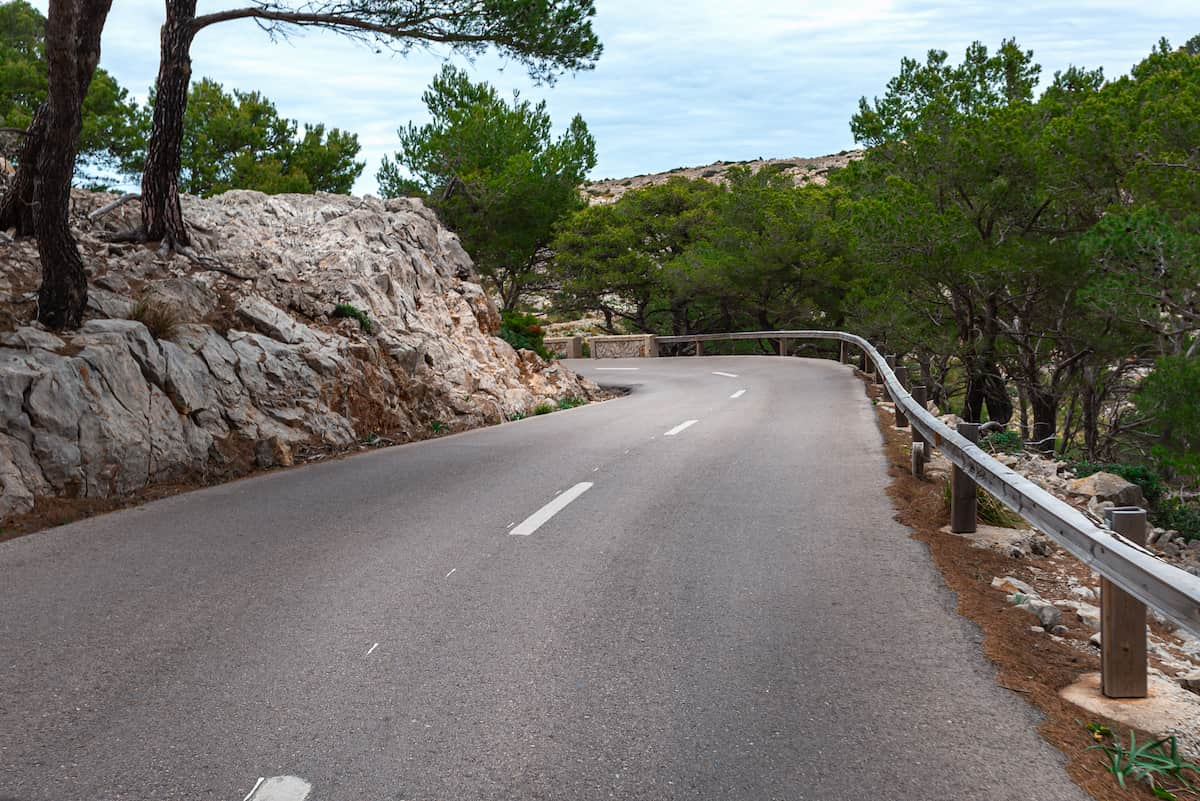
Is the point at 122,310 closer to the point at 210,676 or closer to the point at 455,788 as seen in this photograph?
the point at 210,676

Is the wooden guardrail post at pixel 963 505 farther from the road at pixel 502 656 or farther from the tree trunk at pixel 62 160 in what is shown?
the tree trunk at pixel 62 160

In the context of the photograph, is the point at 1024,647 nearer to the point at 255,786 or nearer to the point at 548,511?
the point at 255,786

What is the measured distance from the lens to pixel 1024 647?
14.9 feet

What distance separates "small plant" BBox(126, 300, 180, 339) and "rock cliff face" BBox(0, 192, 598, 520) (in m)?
0.02

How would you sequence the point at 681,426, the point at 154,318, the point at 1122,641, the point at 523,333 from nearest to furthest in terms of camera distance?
the point at 1122,641
the point at 154,318
the point at 681,426
the point at 523,333

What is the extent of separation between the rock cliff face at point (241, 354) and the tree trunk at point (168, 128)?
2.27 ft

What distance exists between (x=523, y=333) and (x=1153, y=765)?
22.0 meters

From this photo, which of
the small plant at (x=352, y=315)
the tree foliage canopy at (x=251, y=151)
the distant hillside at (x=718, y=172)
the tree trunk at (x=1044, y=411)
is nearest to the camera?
the small plant at (x=352, y=315)

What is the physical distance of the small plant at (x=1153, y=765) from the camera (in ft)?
10.5

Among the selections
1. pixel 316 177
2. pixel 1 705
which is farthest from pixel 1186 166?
pixel 316 177

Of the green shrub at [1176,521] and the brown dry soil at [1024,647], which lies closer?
the brown dry soil at [1024,647]

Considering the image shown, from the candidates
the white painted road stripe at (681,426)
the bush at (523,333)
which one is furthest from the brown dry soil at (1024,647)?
the bush at (523,333)

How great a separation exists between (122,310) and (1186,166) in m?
19.6

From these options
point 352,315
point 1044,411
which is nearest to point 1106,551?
point 352,315
